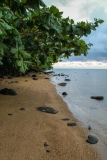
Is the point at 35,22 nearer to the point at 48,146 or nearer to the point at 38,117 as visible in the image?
the point at 38,117

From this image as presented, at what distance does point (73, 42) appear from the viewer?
11000mm

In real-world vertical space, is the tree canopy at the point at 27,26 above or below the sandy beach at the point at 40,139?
above

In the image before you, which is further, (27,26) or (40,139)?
(27,26)

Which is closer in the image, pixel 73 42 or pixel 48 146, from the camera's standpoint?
pixel 48 146

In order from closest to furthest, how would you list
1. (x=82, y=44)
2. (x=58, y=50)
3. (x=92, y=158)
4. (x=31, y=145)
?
(x=92, y=158) < (x=31, y=145) < (x=82, y=44) < (x=58, y=50)

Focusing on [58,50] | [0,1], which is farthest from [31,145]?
[58,50]

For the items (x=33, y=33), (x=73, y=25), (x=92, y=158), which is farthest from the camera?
(x=33, y=33)

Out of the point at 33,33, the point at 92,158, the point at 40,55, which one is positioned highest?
the point at 33,33

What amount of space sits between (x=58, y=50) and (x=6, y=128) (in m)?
9.26

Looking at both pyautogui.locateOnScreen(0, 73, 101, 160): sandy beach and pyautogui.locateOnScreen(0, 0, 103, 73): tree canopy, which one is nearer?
pyautogui.locateOnScreen(0, 73, 101, 160): sandy beach

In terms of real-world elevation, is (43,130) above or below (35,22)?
below

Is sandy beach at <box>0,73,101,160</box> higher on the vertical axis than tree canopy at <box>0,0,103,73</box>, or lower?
lower

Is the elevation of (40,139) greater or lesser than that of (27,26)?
lesser

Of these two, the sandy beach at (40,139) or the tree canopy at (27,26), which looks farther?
the tree canopy at (27,26)
